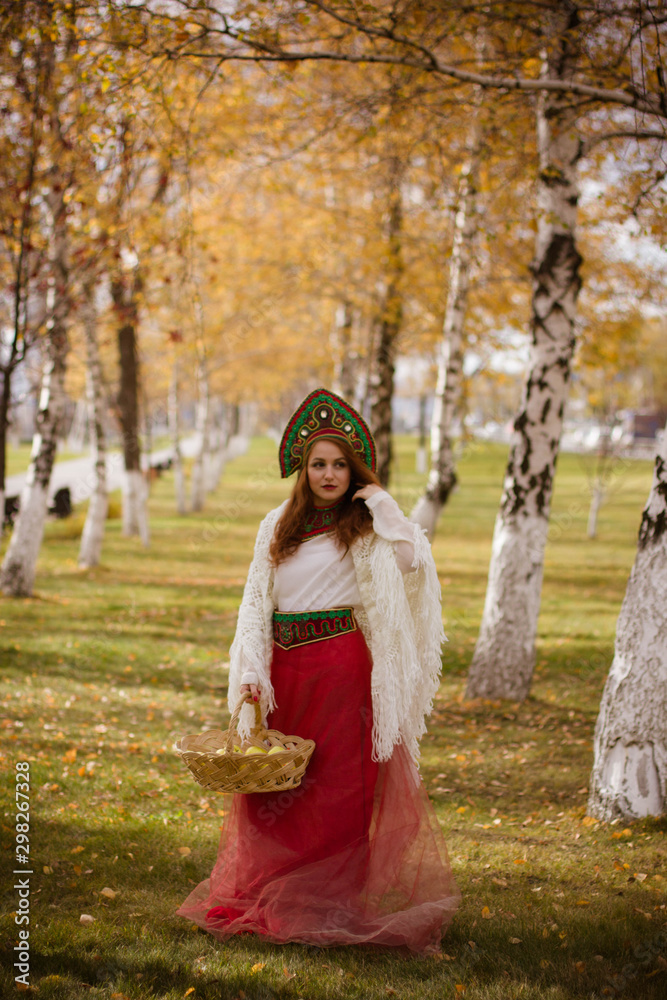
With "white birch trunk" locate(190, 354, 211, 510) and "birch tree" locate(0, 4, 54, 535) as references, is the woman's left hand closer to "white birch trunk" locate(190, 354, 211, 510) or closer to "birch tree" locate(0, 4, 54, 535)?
"birch tree" locate(0, 4, 54, 535)

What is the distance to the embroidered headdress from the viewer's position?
3.58m

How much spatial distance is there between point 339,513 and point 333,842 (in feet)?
4.68

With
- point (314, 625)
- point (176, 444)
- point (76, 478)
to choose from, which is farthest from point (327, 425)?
point (76, 478)

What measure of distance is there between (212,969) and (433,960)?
2.87 ft

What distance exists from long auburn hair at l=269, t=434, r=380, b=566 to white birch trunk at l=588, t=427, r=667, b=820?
1.69 meters

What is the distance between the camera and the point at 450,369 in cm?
1048

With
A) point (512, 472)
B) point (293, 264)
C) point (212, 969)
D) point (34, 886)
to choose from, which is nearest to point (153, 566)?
point (293, 264)

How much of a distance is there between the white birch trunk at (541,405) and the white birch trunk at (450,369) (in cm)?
295

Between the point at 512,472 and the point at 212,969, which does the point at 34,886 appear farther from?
the point at 512,472

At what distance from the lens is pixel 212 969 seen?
3.08 meters

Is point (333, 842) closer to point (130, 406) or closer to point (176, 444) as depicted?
point (130, 406)
